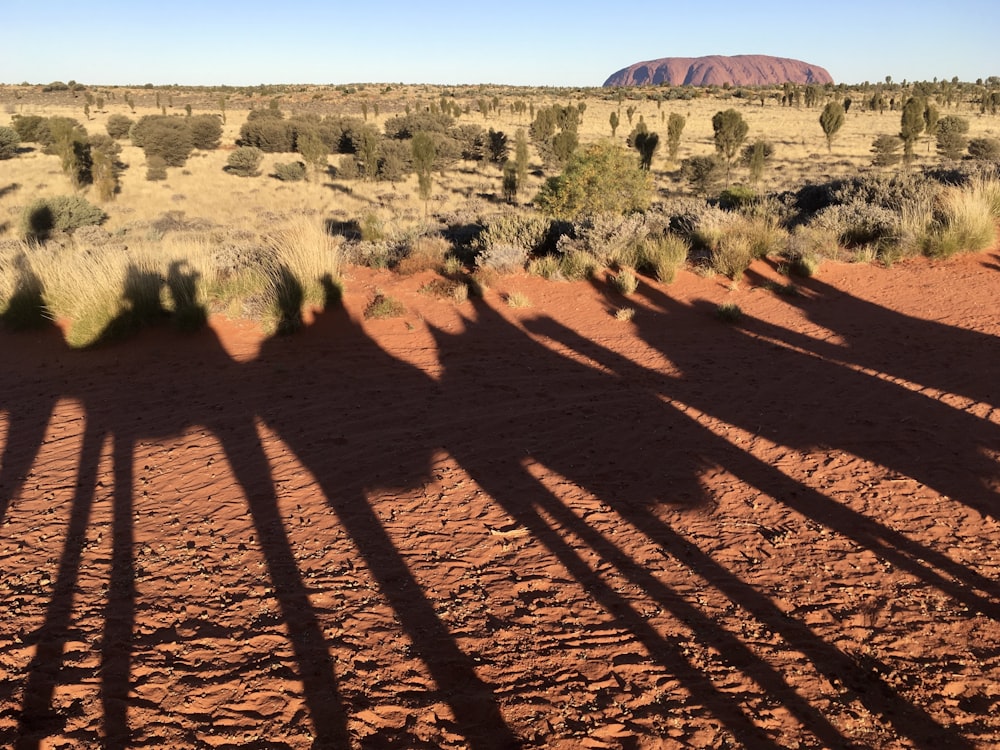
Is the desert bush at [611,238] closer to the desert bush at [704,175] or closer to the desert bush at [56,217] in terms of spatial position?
the desert bush at [56,217]

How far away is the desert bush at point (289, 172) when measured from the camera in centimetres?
3167

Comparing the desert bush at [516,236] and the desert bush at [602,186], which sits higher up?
the desert bush at [602,186]

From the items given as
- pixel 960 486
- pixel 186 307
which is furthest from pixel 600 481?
pixel 186 307

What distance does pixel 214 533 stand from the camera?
4410 mm

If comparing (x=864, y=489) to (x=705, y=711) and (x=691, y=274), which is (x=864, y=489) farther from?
(x=691, y=274)

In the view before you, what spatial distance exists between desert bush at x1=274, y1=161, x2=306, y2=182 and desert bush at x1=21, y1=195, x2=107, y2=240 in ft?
36.7

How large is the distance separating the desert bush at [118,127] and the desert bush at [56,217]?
22672 millimetres

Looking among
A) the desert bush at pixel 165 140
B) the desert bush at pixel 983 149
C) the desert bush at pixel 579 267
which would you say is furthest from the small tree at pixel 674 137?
the desert bush at pixel 579 267

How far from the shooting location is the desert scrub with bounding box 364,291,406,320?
943 centimetres

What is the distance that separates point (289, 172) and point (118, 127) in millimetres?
16880

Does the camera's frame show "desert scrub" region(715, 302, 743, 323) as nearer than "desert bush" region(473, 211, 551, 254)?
Yes

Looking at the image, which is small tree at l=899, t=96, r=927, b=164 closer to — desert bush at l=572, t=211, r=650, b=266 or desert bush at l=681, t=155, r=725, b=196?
desert bush at l=681, t=155, r=725, b=196

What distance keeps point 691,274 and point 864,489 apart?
6319 millimetres


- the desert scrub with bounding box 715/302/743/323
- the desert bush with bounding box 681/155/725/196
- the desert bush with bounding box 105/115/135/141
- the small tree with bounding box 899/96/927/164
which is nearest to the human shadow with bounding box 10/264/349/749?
the desert scrub with bounding box 715/302/743/323
